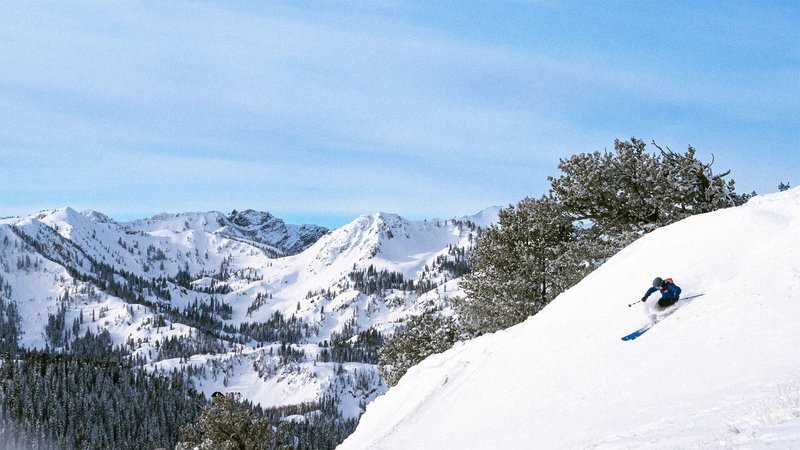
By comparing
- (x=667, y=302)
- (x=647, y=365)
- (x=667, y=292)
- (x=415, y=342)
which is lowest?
(x=415, y=342)

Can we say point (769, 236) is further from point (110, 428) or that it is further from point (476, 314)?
point (110, 428)

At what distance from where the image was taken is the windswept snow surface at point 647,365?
30.9ft

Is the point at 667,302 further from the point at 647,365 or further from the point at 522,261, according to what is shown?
the point at 522,261

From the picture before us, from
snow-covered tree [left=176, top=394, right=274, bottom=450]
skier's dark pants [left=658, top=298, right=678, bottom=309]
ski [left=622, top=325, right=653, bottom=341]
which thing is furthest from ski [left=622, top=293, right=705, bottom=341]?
snow-covered tree [left=176, top=394, right=274, bottom=450]

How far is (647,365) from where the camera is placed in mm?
14008

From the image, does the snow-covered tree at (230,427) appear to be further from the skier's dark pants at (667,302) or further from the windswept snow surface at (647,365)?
the skier's dark pants at (667,302)

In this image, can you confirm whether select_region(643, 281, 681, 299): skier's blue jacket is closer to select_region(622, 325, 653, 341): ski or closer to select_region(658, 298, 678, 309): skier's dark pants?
select_region(658, 298, 678, 309): skier's dark pants

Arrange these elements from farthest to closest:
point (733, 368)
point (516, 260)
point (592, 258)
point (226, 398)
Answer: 1. point (226, 398)
2. point (516, 260)
3. point (592, 258)
4. point (733, 368)

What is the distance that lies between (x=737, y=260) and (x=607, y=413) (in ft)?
28.1

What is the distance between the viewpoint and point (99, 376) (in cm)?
19838

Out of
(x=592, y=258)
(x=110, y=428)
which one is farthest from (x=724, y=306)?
(x=110, y=428)

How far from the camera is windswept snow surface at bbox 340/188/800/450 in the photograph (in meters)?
9.41

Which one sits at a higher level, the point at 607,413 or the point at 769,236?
the point at 769,236

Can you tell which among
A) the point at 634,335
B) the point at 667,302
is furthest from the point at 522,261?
the point at 634,335
